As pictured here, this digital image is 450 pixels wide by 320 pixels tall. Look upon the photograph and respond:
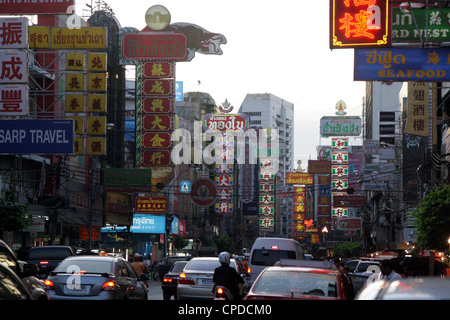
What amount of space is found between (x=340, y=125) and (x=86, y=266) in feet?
398

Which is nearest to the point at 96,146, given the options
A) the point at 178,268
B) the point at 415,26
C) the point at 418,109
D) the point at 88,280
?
the point at 178,268

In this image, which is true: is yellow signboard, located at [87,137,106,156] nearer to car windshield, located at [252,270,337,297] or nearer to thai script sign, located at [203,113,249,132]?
car windshield, located at [252,270,337,297]

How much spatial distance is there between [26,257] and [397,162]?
56488 mm

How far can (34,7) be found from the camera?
137ft

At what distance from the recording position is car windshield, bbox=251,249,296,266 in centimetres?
2911

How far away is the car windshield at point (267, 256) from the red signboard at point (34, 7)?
61.1 feet

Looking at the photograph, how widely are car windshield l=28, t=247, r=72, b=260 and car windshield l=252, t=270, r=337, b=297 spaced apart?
54.7 feet

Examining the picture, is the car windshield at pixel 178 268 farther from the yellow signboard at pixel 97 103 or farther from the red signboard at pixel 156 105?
the red signboard at pixel 156 105

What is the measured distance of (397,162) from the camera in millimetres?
80062

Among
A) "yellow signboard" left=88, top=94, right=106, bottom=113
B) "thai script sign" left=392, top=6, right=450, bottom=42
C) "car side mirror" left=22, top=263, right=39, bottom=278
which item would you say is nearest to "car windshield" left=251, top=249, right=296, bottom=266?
"thai script sign" left=392, top=6, right=450, bottom=42

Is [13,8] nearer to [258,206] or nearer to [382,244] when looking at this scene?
[382,244]

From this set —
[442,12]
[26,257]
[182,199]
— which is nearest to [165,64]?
[26,257]

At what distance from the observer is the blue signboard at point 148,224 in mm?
80750
